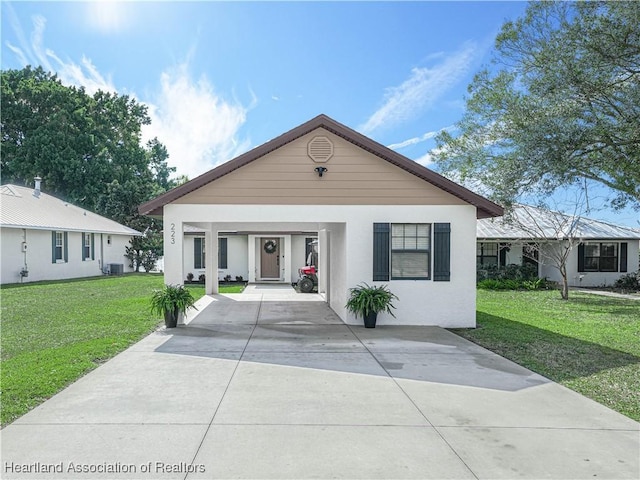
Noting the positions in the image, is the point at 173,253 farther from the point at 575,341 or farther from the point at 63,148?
the point at 63,148

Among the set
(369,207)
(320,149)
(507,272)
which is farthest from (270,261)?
(320,149)

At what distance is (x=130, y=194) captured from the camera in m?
32.0

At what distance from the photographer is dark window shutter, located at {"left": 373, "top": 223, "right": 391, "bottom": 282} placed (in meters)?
10.1

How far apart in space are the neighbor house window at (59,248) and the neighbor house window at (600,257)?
2609 cm

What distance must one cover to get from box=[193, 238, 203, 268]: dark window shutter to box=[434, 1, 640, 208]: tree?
1328 centimetres

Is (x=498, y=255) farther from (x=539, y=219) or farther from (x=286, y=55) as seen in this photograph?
(x=286, y=55)

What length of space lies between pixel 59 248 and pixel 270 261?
1064 centimetres

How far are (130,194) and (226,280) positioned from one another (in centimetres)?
1522

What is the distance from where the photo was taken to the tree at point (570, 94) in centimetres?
952

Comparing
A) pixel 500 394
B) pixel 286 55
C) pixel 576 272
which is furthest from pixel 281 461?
pixel 576 272

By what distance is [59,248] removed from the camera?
2205 centimetres

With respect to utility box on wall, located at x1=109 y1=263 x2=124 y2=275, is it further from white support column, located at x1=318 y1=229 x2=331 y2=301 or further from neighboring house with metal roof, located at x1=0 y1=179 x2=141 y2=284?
white support column, located at x1=318 y1=229 x2=331 y2=301

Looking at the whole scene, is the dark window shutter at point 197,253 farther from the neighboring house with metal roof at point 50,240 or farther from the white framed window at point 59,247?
the white framed window at point 59,247

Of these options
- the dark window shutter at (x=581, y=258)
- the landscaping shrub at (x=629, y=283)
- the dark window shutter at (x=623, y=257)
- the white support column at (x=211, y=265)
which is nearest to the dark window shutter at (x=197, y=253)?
the white support column at (x=211, y=265)
